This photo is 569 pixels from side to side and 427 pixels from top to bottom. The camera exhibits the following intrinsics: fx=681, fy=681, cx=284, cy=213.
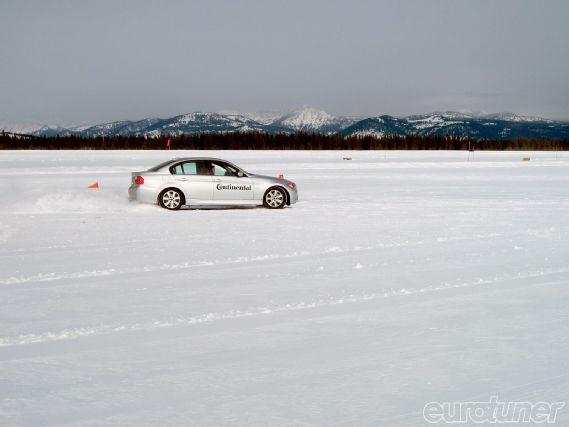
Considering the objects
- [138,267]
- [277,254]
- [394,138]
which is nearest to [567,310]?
[277,254]

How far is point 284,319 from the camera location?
6734mm

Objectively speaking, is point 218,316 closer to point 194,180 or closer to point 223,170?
point 194,180

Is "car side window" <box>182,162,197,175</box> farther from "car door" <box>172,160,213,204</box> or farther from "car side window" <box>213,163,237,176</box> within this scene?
"car side window" <box>213,163,237,176</box>

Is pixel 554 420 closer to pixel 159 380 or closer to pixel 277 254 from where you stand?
pixel 159 380

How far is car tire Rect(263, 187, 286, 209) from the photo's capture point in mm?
19073

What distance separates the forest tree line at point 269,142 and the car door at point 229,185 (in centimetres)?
6211

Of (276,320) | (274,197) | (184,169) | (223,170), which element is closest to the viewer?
(276,320)

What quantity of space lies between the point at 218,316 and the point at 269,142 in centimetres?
8530

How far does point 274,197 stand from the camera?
19.1m

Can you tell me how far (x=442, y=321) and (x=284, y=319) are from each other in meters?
1.55

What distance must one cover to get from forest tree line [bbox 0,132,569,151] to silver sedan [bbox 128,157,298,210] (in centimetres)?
6211

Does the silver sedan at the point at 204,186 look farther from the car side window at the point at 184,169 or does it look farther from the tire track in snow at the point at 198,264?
the tire track in snow at the point at 198,264

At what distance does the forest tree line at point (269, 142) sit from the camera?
8219cm

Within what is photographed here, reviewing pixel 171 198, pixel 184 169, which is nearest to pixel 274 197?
pixel 184 169
